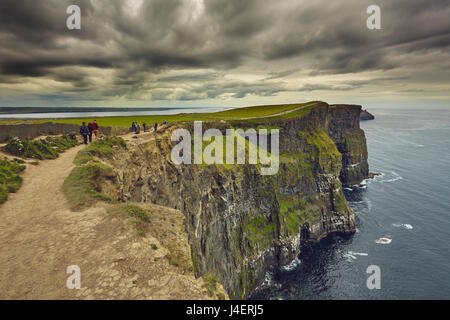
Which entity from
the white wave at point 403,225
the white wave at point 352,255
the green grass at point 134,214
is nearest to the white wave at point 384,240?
the white wave at point 352,255

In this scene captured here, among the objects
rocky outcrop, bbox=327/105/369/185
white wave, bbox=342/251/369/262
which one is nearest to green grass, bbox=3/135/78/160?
white wave, bbox=342/251/369/262

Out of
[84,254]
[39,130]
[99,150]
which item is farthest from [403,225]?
[39,130]

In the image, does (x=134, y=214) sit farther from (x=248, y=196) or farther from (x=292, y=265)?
(x=292, y=265)

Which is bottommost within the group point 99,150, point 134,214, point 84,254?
point 84,254

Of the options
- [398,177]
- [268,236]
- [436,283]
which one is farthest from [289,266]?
[398,177]

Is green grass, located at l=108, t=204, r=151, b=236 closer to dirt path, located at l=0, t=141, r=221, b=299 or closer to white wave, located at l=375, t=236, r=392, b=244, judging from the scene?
dirt path, located at l=0, t=141, r=221, b=299
